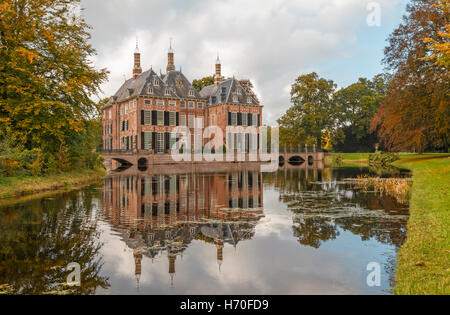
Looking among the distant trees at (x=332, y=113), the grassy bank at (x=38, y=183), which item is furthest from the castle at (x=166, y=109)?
the grassy bank at (x=38, y=183)

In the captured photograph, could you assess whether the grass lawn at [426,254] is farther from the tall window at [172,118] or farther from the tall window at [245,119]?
the tall window at [245,119]

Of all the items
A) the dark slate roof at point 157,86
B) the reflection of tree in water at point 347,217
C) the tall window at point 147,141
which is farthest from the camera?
the dark slate roof at point 157,86

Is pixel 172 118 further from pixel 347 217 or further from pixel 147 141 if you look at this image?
pixel 347 217

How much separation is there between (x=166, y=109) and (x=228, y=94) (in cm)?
931

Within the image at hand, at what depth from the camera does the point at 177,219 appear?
34.2 feet

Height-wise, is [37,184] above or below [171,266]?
above

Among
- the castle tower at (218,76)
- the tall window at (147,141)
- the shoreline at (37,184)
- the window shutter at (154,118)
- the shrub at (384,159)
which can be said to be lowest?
the shoreline at (37,184)

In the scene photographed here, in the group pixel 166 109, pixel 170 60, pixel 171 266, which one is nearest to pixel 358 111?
pixel 170 60

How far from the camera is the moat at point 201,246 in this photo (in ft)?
18.1

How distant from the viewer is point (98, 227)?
948 centimetres

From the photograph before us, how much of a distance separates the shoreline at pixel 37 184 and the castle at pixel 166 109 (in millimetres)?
21787
